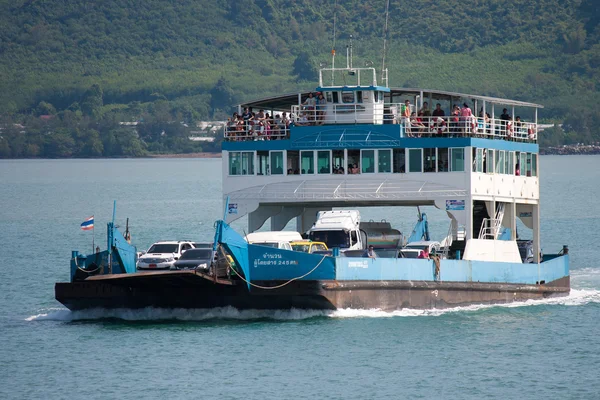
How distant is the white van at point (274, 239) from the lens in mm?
34562

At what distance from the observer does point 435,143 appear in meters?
37.2

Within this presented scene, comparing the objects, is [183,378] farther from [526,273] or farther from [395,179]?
[526,273]

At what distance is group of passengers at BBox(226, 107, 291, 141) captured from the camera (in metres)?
38.4

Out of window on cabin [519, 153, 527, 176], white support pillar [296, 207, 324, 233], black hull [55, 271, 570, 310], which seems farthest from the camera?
white support pillar [296, 207, 324, 233]

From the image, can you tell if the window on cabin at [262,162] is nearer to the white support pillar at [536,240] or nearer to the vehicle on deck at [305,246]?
the vehicle on deck at [305,246]

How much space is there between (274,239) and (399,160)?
15.2 feet

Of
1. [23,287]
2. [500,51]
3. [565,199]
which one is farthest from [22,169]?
[23,287]

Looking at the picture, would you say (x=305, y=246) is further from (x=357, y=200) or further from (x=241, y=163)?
(x=241, y=163)

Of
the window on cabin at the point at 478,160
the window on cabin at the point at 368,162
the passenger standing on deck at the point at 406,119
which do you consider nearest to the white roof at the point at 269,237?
the window on cabin at the point at 368,162

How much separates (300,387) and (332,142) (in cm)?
1155

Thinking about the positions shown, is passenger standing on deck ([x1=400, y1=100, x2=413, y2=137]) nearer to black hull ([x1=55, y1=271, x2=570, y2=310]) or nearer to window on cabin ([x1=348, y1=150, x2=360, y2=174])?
window on cabin ([x1=348, y1=150, x2=360, y2=174])

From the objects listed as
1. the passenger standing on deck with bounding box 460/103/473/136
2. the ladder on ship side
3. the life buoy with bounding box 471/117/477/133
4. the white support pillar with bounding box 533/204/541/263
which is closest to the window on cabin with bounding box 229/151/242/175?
the passenger standing on deck with bounding box 460/103/473/136

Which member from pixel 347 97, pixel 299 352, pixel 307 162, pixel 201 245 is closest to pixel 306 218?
pixel 201 245

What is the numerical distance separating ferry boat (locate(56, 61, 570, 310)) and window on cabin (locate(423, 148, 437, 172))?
0.03m
